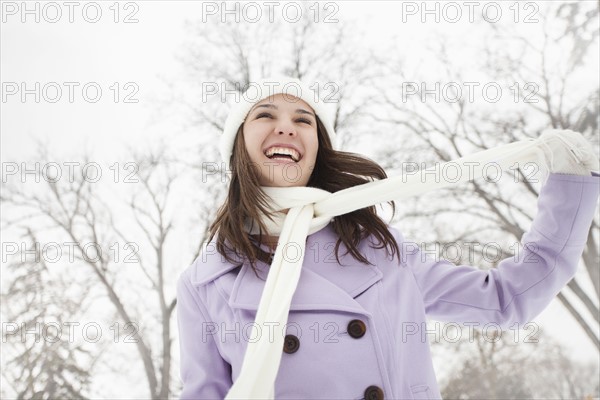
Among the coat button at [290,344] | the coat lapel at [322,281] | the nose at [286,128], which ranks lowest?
the coat button at [290,344]

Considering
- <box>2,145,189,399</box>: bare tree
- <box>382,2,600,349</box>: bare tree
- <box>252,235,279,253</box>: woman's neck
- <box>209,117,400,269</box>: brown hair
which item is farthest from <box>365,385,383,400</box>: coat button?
<box>2,145,189,399</box>: bare tree

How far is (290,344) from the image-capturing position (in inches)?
46.0

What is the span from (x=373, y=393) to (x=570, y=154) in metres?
0.64

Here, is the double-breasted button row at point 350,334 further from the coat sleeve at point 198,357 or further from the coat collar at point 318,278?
the coat sleeve at point 198,357

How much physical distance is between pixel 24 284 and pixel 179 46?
2200 millimetres

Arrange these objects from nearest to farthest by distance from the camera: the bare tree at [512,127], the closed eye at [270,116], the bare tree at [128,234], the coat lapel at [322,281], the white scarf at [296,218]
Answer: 1. the white scarf at [296,218]
2. the coat lapel at [322,281]
3. the closed eye at [270,116]
4. the bare tree at [512,127]
5. the bare tree at [128,234]

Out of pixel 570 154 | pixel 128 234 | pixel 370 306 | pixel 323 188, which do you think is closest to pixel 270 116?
pixel 323 188

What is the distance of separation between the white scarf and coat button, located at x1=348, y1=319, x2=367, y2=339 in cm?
14

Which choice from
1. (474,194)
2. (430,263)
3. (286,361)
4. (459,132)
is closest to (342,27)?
(459,132)

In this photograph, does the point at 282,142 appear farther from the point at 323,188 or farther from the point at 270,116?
the point at 323,188

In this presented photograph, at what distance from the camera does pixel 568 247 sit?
117 cm

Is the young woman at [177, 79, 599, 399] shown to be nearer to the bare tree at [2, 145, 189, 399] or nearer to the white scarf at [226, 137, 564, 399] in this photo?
the white scarf at [226, 137, 564, 399]

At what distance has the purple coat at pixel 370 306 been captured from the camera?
44.8 inches

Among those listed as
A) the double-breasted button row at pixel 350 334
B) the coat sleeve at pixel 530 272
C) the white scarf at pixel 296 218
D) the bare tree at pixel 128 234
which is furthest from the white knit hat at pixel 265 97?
the bare tree at pixel 128 234
